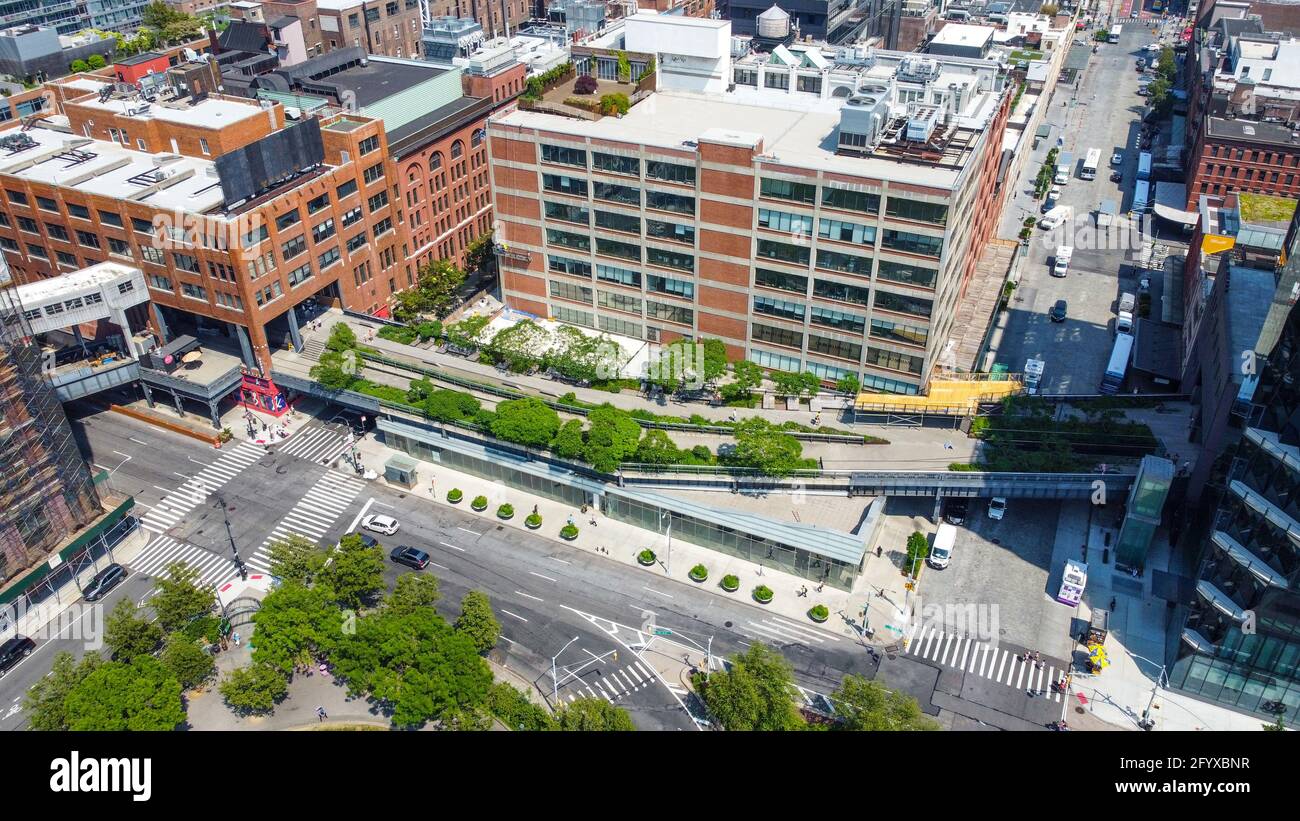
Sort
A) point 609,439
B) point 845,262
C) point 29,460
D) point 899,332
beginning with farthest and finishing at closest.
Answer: point 899,332 < point 845,262 < point 609,439 < point 29,460

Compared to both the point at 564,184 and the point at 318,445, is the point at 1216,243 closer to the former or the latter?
the point at 564,184

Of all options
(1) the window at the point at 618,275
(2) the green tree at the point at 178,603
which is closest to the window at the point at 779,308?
(1) the window at the point at 618,275

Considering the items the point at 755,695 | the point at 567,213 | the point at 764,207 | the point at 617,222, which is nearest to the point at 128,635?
the point at 755,695

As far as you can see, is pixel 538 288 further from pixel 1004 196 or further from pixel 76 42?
pixel 76 42

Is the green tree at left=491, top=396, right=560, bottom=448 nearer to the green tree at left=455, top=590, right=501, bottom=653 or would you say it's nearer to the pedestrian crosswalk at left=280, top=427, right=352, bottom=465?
the green tree at left=455, top=590, right=501, bottom=653

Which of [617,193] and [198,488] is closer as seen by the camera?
[198,488]

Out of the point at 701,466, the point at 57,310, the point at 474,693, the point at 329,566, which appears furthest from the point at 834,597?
the point at 57,310
